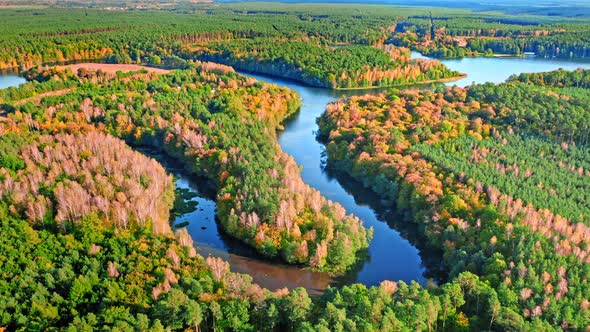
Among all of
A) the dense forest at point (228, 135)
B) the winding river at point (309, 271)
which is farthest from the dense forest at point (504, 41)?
the winding river at point (309, 271)

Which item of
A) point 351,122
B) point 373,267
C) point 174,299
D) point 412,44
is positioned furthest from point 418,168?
point 412,44

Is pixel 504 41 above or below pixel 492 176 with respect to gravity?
above

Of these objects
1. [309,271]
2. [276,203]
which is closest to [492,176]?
[309,271]

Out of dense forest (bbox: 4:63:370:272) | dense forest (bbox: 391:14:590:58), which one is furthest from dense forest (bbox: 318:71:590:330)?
dense forest (bbox: 391:14:590:58)

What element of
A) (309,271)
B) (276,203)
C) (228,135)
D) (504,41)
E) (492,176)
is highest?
(504,41)

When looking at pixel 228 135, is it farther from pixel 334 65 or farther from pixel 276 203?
pixel 334 65

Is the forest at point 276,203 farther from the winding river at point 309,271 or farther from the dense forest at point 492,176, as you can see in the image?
the winding river at point 309,271

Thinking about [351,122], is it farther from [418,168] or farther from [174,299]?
[174,299]
